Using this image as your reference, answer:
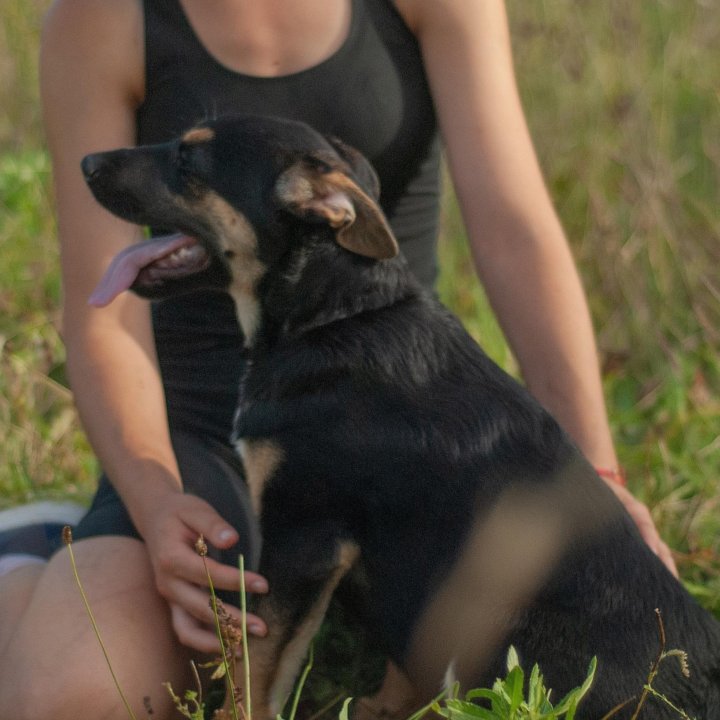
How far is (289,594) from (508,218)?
3.57 feet

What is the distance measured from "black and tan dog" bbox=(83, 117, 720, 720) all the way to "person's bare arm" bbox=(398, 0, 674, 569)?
1.53 feet

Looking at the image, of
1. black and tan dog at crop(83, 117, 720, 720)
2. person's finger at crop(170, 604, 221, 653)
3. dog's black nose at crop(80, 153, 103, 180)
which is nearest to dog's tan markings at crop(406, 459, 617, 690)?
black and tan dog at crop(83, 117, 720, 720)

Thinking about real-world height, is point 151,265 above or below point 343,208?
below

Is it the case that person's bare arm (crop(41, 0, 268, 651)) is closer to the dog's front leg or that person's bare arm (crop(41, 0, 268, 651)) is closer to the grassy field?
the dog's front leg

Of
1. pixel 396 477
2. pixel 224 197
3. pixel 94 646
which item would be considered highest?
pixel 224 197

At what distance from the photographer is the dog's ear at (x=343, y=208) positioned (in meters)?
2.27

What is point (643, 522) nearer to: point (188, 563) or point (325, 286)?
point (325, 286)

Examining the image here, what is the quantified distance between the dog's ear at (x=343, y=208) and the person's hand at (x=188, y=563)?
2.14ft

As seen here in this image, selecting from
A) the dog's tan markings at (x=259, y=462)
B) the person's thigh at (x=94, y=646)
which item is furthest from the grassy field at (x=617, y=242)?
the dog's tan markings at (x=259, y=462)

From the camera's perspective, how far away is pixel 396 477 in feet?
7.61

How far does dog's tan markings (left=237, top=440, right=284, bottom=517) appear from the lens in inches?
93.0

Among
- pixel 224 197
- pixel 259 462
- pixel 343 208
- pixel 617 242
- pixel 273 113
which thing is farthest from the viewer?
pixel 617 242

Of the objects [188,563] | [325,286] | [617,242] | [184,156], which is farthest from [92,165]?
[617,242]

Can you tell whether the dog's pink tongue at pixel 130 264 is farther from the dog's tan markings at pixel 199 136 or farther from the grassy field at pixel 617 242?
the grassy field at pixel 617 242
